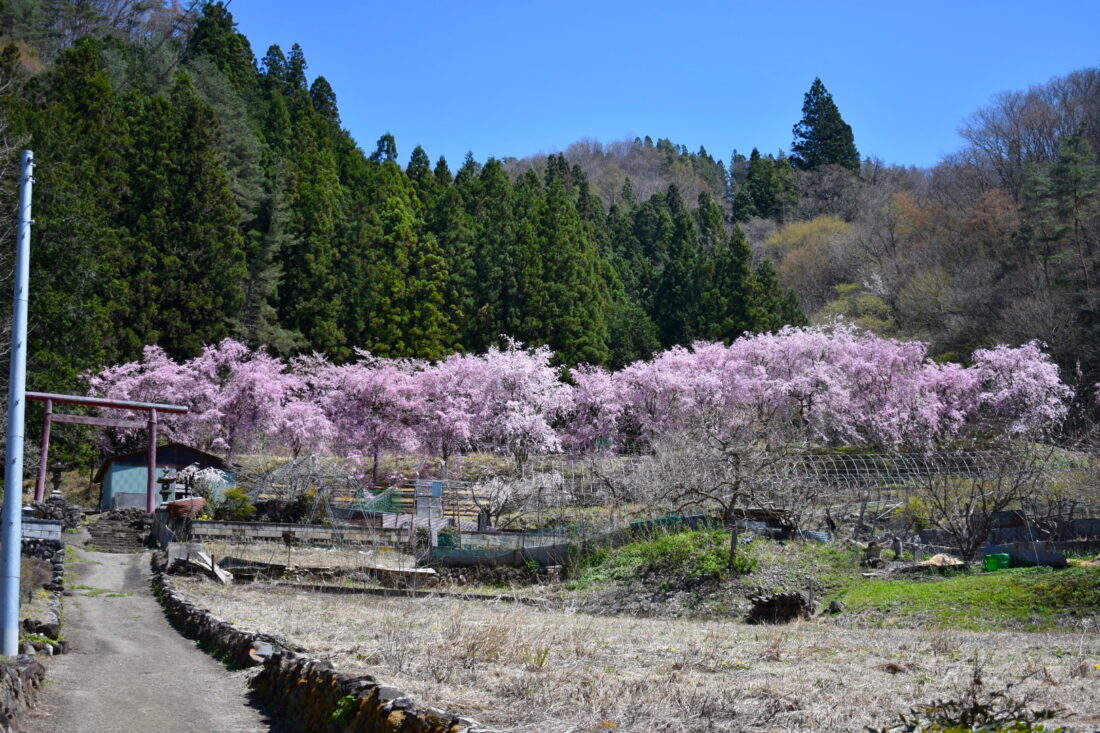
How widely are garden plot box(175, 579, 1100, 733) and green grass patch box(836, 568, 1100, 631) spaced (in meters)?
1.34

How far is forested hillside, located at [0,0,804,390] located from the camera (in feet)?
129

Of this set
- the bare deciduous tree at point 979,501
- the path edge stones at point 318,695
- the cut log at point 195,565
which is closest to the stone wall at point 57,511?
the cut log at point 195,565

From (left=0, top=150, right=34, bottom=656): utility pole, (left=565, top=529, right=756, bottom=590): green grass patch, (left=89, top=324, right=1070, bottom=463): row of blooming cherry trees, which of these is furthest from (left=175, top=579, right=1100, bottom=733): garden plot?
(left=89, top=324, right=1070, bottom=463): row of blooming cherry trees

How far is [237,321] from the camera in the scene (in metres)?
45.5

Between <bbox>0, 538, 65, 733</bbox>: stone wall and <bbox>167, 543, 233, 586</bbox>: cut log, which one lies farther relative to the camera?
<bbox>167, 543, 233, 586</bbox>: cut log

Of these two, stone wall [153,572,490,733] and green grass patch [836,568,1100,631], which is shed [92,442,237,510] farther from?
green grass patch [836,568,1100,631]

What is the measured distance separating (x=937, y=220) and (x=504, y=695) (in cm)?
5561

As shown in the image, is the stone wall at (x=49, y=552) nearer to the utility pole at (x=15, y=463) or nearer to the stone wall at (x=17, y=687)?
the utility pole at (x=15, y=463)

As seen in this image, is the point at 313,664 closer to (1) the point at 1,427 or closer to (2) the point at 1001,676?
(2) the point at 1001,676

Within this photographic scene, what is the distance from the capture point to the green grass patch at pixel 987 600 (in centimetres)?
1310

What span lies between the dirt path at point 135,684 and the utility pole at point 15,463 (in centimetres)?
76

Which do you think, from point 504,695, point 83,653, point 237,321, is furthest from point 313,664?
point 237,321

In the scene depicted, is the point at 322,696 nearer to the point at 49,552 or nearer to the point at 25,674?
the point at 25,674

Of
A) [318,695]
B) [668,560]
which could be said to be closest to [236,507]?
[668,560]
